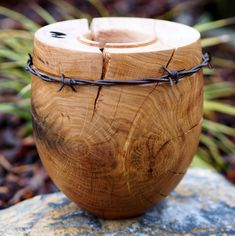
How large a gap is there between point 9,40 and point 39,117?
1458mm

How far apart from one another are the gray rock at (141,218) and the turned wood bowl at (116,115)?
118 millimetres

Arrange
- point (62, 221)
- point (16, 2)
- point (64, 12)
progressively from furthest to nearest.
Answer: point (16, 2)
point (64, 12)
point (62, 221)

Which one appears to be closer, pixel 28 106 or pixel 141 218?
pixel 141 218

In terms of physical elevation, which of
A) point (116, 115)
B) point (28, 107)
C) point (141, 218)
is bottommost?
point (141, 218)

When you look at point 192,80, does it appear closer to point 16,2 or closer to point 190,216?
point 190,216

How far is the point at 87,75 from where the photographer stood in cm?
139

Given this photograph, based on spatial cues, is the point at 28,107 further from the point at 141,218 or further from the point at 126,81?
the point at 126,81

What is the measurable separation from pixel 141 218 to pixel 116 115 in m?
0.57

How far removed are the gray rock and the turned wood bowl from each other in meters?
0.12

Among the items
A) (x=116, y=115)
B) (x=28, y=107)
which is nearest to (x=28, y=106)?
(x=28, y=107)

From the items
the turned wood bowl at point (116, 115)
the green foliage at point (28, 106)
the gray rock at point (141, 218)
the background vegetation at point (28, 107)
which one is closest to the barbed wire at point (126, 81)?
the turned wood bowl at point (116, 115)

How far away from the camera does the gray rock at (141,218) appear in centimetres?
173

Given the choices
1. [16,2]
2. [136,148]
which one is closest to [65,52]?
[136,148]

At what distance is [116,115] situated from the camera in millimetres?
1410
